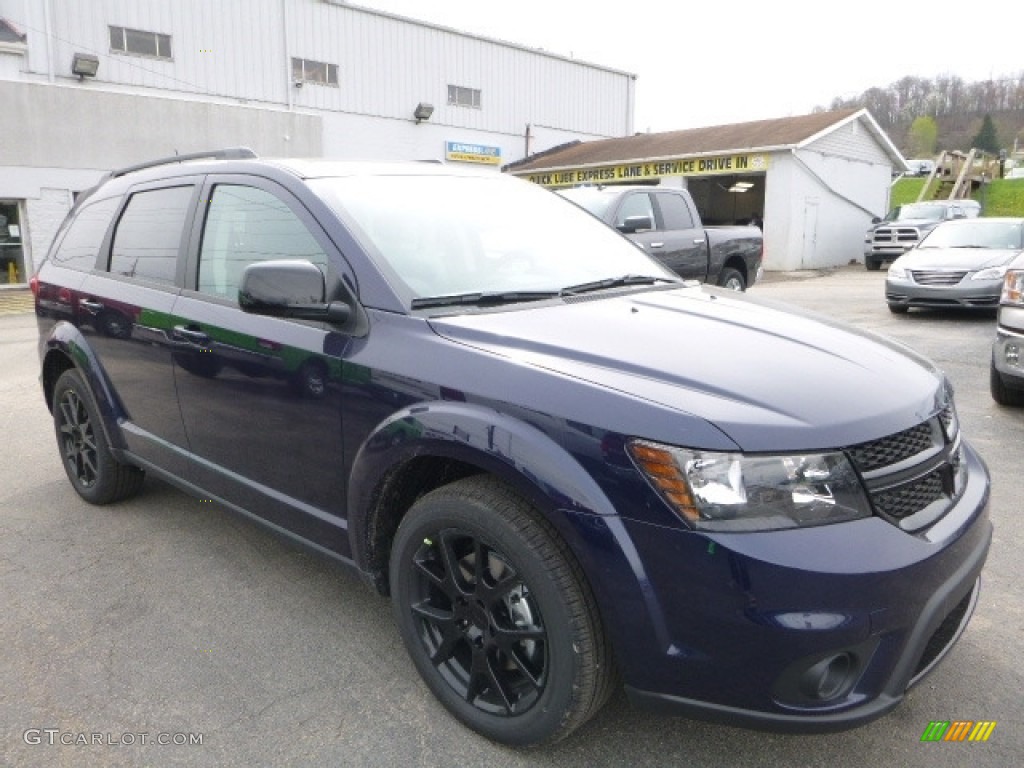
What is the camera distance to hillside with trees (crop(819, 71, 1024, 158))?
259ft

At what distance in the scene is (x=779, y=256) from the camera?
23469 mm

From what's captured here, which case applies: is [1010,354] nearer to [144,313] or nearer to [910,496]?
[910,496]

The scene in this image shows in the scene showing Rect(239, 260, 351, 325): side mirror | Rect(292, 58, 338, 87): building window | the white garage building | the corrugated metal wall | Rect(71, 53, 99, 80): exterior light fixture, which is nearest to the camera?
Rect(239, 260, 351, 325): side mirror

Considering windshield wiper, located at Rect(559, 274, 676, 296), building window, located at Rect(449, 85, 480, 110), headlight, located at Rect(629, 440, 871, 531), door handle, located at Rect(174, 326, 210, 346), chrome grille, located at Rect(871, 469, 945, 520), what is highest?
building window, located at Rect(449, 85, 480, 110)

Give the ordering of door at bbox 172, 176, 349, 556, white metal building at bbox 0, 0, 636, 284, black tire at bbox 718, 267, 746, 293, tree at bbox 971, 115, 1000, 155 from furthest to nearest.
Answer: tree at bbox 971, 115, 1000, 155
white metal building at bbox 0, 0, 636, 284
black tire at bbox 718, 267, 746, 293
door at bbox 172, 176, 349, 556

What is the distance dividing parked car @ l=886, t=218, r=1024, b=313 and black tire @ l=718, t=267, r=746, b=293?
2121 mm

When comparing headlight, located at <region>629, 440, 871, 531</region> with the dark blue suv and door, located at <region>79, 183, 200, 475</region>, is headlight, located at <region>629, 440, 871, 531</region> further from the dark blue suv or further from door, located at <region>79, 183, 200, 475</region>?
door, located at <region>79, 183, 200, 475</region>

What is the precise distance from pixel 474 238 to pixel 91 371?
7.12 feet

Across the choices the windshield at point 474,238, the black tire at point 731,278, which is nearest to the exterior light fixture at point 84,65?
the black tire at point 731,278

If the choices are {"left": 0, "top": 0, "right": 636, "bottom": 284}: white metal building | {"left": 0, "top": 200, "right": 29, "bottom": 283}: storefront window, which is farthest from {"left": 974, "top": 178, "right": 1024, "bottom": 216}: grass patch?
{"left": 0, "top": 200, "right": 29, "bottom": 283}: storefront window

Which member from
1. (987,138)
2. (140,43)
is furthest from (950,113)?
(140,43)

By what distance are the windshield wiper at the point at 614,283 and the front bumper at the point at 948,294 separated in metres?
9.45

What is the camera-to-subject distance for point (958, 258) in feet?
37.8

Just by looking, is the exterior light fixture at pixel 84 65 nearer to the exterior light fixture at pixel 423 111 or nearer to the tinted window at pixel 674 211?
the exterior light fixture at pixel 423 111
